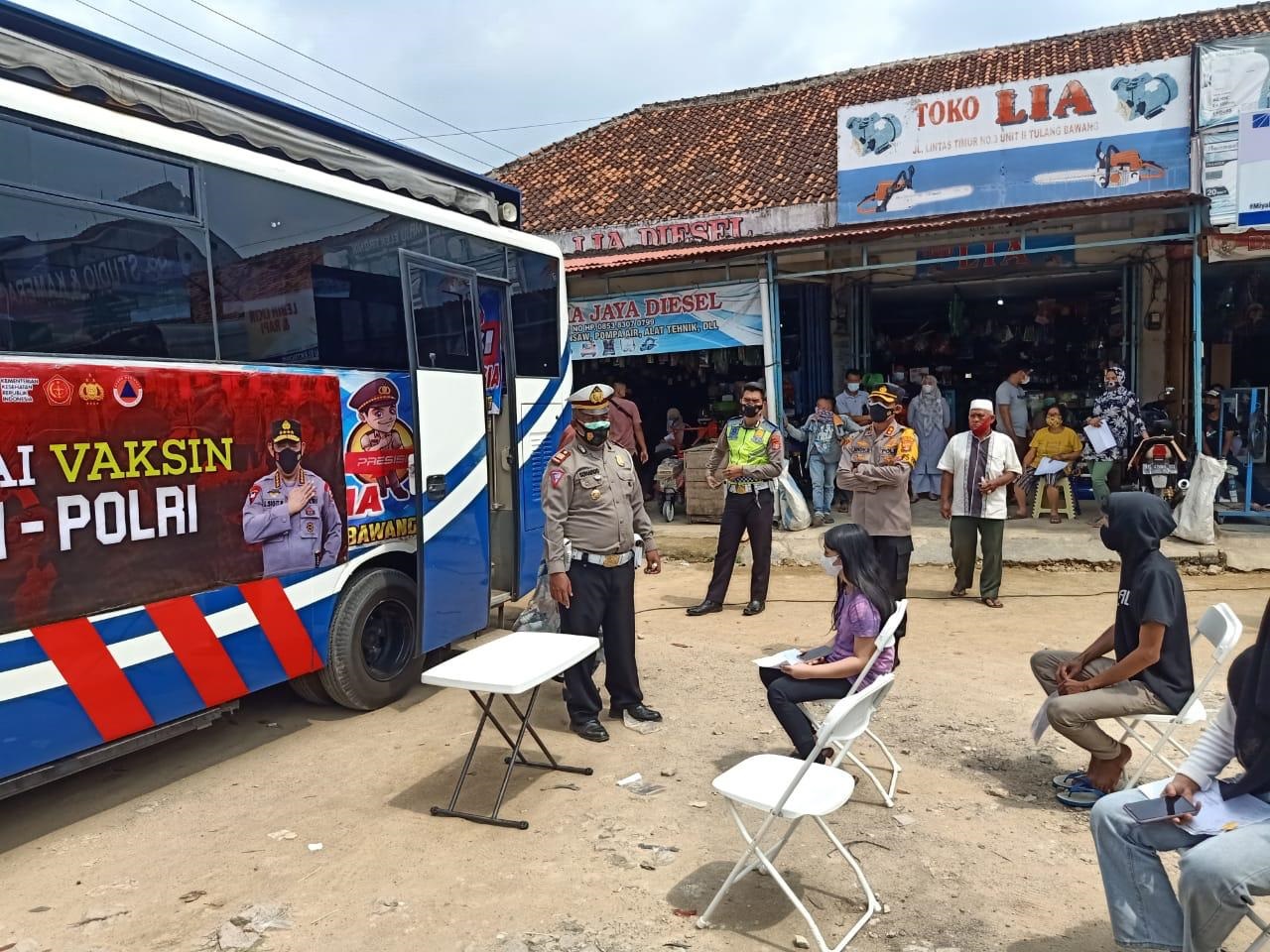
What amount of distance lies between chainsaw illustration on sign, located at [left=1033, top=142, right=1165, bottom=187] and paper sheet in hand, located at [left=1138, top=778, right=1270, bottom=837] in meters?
9.24

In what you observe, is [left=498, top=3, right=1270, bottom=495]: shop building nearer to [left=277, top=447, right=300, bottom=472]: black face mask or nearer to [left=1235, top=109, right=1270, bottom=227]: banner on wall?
[left=1235, top=109, right=1270, bottom=227]: banner on wall

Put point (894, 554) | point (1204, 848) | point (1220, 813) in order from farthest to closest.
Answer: point (894, 554) → point (1220, 813) → point (1204, 848)

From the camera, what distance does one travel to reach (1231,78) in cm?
912

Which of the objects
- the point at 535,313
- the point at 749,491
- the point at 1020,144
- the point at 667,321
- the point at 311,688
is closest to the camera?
the point at 311,688

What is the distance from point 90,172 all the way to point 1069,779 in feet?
16.6

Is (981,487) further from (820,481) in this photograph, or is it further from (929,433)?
(929,433)

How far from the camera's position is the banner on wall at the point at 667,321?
1043 centimetres

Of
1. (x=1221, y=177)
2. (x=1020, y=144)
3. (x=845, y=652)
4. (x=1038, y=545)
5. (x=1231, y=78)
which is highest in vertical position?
(x=1231, y=78)

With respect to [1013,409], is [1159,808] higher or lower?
lower

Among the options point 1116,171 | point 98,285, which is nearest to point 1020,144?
point 1116,171

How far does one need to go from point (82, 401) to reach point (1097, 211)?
28.5 ft

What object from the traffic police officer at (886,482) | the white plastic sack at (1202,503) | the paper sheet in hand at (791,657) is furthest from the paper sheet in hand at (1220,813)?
the white plastic sack at (1202,503)

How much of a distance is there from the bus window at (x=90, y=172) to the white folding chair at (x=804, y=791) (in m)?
3.46

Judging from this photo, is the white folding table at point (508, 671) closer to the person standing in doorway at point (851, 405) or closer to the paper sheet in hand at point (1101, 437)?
the paper sheet in hand at point (1101, 437)
